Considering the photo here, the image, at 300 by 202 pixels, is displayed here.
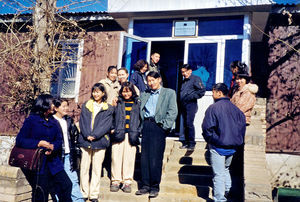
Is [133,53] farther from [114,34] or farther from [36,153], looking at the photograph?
[36,153]

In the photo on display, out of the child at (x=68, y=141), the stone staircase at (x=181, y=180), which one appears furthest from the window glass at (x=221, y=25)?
the child at (x=68, y=141)

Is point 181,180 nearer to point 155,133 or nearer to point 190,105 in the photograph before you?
point 155,133

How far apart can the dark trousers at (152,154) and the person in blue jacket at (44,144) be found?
3.89ft

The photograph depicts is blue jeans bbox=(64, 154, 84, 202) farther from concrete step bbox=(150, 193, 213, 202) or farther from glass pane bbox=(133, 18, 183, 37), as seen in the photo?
glass pane bbox=(133, 18, 183, 37)

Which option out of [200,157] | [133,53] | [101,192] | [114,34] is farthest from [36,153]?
[114,34]

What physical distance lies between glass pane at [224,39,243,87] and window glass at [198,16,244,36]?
0.26 metres

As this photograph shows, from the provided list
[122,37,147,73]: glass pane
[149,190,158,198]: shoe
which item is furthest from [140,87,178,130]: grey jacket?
[122,37,147,73]: glass pane

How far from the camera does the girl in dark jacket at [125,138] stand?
211 inches

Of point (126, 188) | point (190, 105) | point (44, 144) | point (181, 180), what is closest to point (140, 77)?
point (190, 105)

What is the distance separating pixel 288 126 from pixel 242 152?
3.74m

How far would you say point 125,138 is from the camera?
5426 millimetres

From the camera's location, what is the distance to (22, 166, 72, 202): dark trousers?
442 cm

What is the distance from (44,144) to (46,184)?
0.68 metres

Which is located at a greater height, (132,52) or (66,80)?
(132,52)
